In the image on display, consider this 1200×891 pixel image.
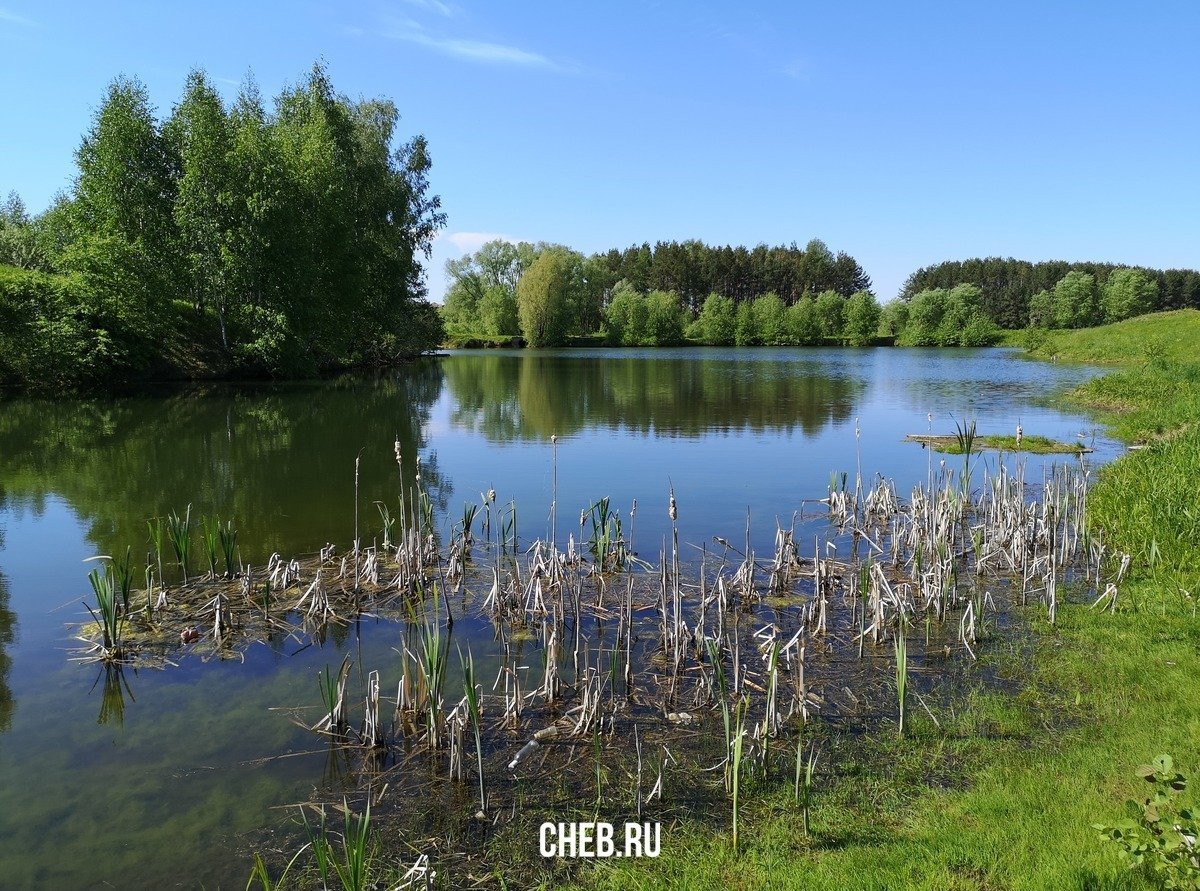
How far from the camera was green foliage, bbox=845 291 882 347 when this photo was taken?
116 metres

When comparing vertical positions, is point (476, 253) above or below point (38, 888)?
above

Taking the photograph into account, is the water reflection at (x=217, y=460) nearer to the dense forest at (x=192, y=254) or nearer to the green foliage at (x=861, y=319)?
the dense forest at (x=192, y=254)

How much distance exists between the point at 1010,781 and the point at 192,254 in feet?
142

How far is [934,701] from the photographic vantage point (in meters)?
7.00

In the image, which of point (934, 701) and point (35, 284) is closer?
point (934, 701)

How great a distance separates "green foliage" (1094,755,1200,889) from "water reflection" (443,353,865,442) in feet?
70.1

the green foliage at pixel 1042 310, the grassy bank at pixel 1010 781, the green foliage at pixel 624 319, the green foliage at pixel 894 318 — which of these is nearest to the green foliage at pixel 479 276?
the green foliage at pixel 624 319

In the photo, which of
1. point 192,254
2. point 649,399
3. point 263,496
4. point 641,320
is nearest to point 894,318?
point 641,320

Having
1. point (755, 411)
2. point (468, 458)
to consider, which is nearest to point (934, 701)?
point (468, 458)

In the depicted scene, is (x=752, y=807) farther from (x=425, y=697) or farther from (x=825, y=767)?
(x=425, y=697)

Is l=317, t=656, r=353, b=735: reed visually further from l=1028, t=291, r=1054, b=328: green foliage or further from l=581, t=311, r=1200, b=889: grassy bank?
l=1028, t=291, r=1054, b=328: green foliage

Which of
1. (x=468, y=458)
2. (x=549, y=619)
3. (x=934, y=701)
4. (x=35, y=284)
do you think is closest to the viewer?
(x=934, y=701)

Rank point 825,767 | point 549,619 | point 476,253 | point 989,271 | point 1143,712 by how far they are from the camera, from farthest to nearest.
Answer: point 989,271 < point 476,253 < point 549,619 < point 1143,712 < point 825,767

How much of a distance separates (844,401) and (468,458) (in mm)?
21177
